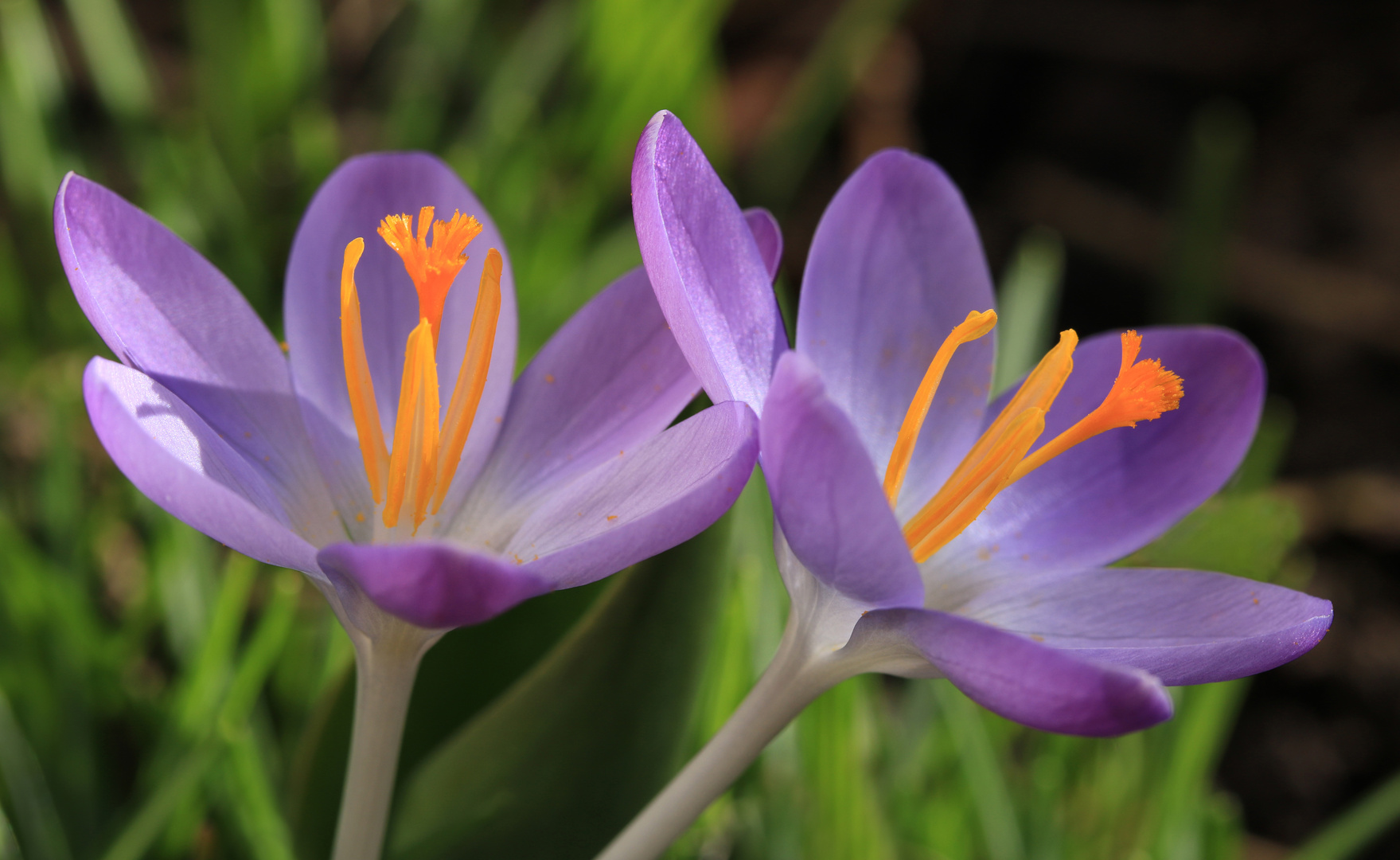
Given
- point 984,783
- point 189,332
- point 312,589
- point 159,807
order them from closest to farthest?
1. point 189,332
2. point 159,807
3. point 984,783
4. point 312,589

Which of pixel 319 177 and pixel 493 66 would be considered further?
pixel 493 66

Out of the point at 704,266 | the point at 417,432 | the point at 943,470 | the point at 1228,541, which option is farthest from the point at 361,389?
the point at 1228,541

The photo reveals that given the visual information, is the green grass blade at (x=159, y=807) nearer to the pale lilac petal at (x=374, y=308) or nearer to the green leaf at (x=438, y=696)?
the green leaf at (x=438, y=696)

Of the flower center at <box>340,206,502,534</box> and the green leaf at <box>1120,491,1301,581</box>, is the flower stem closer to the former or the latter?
the flower center at <box>340,206,502,534</box>

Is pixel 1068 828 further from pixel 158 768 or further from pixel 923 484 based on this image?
pixel 158 768

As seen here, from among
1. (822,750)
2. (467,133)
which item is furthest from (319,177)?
(822,750)

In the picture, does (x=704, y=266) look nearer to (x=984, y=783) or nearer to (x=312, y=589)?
(x=984, y=783)
